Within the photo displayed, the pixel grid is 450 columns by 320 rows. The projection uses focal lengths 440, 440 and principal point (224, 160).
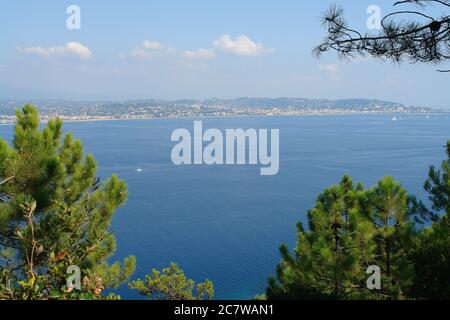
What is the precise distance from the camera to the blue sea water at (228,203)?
18812 mm

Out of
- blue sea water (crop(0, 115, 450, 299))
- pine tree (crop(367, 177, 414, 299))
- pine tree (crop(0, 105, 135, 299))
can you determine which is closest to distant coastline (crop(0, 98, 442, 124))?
blue sea water (crop(0, 115, 450, 299))

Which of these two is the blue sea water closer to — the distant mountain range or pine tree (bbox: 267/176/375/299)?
pine tree (bbox: 267/176/375/299)

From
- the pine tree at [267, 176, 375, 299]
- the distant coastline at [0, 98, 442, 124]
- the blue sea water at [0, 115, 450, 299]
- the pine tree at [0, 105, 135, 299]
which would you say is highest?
the distant coastline at [0, 98, 442, 124]

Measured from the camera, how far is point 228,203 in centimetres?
2700

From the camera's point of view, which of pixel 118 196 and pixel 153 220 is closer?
pixel 118 196

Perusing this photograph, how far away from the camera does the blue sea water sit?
18812 millimetres

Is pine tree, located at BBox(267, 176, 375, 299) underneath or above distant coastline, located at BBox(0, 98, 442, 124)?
underneath

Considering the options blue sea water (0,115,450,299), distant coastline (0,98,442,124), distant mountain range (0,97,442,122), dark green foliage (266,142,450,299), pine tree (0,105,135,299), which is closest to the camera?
pine tree (0,105,135,299)

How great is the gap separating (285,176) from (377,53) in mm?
32025

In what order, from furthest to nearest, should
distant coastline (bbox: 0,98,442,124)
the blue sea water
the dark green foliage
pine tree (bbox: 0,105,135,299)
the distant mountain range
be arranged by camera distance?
the distant mountain range < distant coastline (bbox: 0,98,442,124) < the blue sea water < the dark green foliage < pine tree (bbox: 0,105,135,299)

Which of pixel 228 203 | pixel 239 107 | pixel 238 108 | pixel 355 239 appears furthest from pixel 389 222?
pixel 239 107

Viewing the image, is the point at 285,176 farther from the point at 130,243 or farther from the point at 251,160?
the point at 130,243
